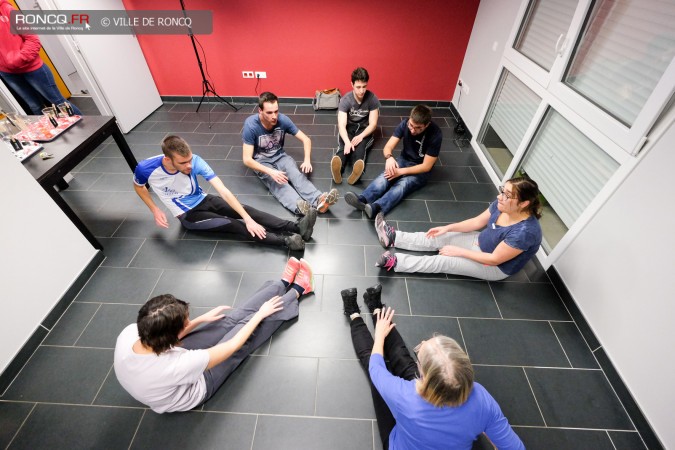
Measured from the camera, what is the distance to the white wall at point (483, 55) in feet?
10.5

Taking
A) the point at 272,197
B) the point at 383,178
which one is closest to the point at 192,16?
the point at 272,197

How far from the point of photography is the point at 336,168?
9.87 feet

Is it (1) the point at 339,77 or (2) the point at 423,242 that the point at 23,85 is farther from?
(2) the point at 423,242

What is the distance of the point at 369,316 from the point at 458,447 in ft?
3.19

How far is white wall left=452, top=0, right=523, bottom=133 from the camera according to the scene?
10.5 feet

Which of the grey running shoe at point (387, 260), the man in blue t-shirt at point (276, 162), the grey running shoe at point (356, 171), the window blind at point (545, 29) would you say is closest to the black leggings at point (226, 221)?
the man in blue t-shirt at point (276, 162)

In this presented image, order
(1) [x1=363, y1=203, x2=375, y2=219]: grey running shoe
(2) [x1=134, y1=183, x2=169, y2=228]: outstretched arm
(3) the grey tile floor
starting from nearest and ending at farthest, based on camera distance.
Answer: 1. (3) the grey tile floor
2. (2) [x1=134, y1=183, x2=169, y2=228]: outstretched arm
3. (1) [x1=363, y1=203, x2=375, y2=219]: grey running shoe

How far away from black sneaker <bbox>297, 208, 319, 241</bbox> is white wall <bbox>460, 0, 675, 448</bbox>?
1.87 m

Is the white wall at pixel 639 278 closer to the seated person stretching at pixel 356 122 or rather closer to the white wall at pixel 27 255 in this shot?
the seated person stretching at pixel 356 122

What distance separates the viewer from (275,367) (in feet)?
6.01

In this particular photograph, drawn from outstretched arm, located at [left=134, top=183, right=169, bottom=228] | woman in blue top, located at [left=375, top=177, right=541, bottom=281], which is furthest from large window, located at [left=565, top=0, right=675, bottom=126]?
outstretched arm, located at [left=134, top=183, right=169, bottom=228]

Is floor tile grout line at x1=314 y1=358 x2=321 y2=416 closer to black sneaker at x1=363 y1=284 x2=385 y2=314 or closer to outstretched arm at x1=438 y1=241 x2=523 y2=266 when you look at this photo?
black sneaker at x1=363 y1=284 x2=385 y2=314

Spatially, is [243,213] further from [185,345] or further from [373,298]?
[373,298]

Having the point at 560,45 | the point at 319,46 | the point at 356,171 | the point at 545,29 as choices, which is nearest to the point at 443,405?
the point at 356,171
